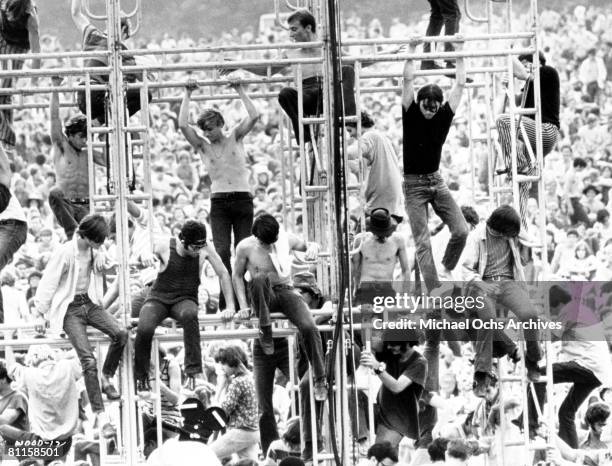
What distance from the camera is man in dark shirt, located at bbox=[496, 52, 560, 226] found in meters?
14.1

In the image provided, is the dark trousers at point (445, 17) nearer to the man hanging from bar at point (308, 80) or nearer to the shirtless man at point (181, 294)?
the man hanging from bar at point (308, 80)

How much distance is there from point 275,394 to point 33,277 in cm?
355

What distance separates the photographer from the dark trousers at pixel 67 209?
48.7ft

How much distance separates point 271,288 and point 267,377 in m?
1.32

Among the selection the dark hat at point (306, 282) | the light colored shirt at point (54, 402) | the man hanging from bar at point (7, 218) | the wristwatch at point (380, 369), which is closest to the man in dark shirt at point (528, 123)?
the wristwatch at point (380, 369)

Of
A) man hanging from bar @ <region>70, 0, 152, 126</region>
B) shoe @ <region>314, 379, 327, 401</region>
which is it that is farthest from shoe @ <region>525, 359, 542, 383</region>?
man hanging from bar @ <region>70, 0, 152, 126</region>

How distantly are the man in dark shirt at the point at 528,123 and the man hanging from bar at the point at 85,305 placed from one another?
3524 millimetres

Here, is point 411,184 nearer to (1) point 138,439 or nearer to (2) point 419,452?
(2) point 419,452

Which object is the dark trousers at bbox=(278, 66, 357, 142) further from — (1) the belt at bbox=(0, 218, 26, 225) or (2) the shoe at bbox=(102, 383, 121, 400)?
(2) the shoe at bbox=(102, 383, 121, 400)

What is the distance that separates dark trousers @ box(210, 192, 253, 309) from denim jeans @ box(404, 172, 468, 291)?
1434 millimetres

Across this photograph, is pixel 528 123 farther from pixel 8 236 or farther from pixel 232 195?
pixel 8 236

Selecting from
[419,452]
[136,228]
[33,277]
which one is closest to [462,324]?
[419,452]

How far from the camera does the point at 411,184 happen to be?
46.3 feet

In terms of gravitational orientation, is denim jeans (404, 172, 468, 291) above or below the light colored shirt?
above
